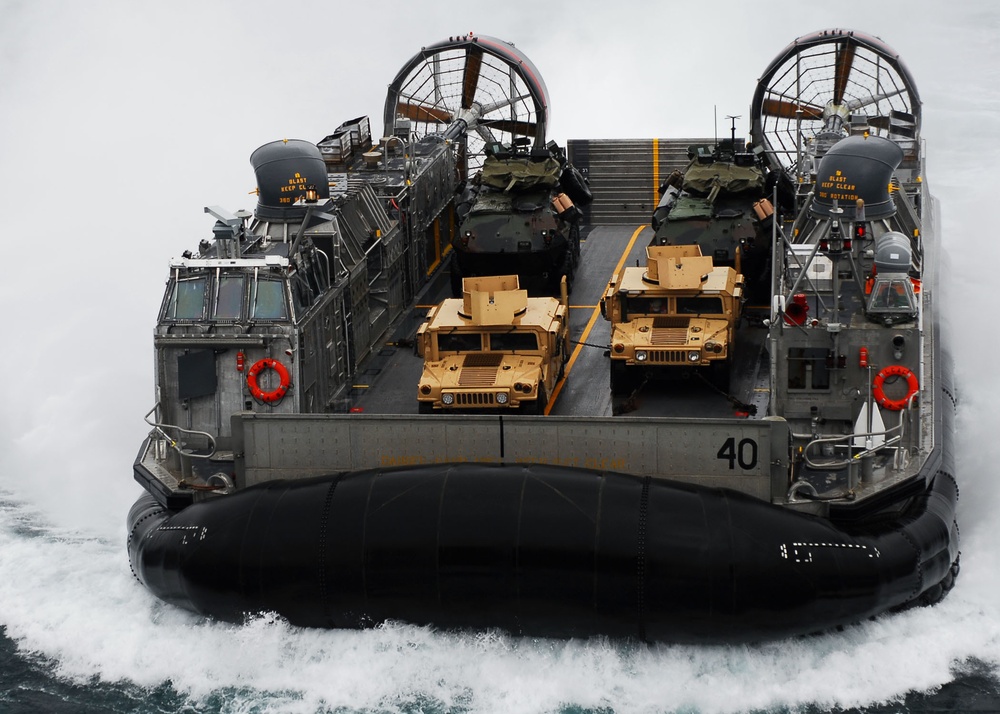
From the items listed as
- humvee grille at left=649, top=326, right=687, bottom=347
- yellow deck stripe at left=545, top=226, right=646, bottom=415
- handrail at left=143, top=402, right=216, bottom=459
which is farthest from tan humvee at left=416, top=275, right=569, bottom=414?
handrail at left=143, top=402, right=216, bottom=459

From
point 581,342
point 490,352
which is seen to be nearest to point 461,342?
point 490,352

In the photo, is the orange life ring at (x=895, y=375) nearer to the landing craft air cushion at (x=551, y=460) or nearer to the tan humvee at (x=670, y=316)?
the landing craft air cushion at (x=551, y=460)

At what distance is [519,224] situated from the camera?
17141 mm

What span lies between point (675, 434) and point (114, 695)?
4484 mm

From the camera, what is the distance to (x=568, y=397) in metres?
14.2

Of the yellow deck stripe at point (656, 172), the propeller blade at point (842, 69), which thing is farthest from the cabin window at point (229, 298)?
the propeller blade at point (842, 69)

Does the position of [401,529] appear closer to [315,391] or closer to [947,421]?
[315,391]

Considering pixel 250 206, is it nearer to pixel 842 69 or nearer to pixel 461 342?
pixel 842 69

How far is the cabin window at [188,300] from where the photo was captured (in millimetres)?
13062

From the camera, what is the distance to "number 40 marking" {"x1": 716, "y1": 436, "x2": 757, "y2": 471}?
11656 mm

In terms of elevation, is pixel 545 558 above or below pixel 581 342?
below

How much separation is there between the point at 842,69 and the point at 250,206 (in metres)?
12.2

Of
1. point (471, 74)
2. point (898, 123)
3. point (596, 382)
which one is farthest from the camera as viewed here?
point (471, 74)

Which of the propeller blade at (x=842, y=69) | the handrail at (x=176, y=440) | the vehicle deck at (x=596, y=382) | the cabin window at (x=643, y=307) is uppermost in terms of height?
the propeller blade at (x=842, y=69)
